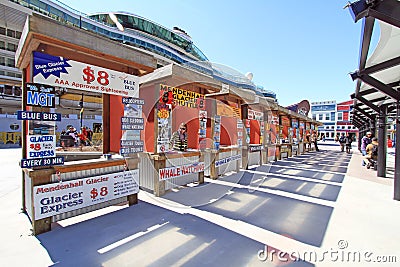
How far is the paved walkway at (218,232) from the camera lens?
267 cm

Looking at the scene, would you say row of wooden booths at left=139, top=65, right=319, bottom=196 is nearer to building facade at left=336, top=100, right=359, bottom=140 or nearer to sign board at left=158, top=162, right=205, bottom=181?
sign board at left=158, top=162, right=205, bottom=181

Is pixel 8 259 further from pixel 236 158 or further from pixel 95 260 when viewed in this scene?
pixel 236 158

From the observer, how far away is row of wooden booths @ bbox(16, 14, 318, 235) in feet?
10.6

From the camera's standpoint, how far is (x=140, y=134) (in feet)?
15.9

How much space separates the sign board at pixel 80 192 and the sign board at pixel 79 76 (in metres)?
1.65

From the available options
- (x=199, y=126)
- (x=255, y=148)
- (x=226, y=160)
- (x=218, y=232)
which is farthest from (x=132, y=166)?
(x=255, y=148)

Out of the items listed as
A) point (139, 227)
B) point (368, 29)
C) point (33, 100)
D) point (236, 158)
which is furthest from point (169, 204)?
point (368, 29)

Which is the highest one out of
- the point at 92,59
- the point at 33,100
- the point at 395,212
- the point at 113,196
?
the point at 92,59

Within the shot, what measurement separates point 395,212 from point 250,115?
5.62m

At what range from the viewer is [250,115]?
29.6 feet

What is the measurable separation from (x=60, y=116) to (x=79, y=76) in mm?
786

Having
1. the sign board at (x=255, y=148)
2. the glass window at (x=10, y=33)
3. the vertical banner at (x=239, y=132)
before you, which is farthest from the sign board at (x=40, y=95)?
the glass window at (x=10, y=33)

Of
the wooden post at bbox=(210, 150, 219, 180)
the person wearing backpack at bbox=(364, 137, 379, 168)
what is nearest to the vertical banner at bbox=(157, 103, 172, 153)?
the wooden post at bbox=(210, 150, 219, 180)

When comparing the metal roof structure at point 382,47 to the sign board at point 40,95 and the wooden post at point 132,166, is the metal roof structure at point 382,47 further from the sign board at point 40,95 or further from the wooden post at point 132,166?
the sign board at point 40,95
